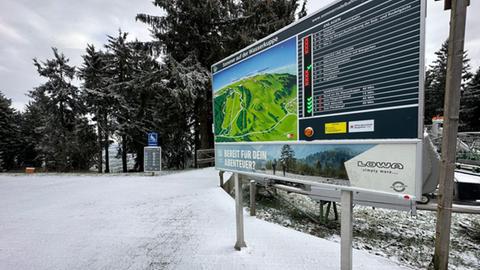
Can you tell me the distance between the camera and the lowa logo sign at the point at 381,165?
1.35m

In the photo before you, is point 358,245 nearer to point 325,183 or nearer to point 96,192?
point 325,183

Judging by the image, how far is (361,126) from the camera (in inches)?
57.4

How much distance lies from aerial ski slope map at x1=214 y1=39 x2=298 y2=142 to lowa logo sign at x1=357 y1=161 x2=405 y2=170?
1.86 feet

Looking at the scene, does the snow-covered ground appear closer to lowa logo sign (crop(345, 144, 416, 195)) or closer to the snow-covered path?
the snow-covered path

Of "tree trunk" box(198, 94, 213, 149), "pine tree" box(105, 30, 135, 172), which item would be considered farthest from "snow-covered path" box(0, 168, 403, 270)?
"pine tree" box(105, 30, 135, 172)

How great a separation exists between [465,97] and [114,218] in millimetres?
30980

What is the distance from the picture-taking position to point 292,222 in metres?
4.47

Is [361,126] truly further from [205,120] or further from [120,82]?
[120,82]

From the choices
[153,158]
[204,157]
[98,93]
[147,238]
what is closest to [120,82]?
[98,93]

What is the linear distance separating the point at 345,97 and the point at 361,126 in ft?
0.73

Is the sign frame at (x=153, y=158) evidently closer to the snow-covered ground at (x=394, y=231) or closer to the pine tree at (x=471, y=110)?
the snow-covered ground at (x=394, y=231)

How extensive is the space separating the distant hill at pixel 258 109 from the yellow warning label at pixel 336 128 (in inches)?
12.5

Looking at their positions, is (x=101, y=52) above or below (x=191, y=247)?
above

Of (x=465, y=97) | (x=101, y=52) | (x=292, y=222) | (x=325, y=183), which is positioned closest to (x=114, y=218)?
(x=292, y=222)
